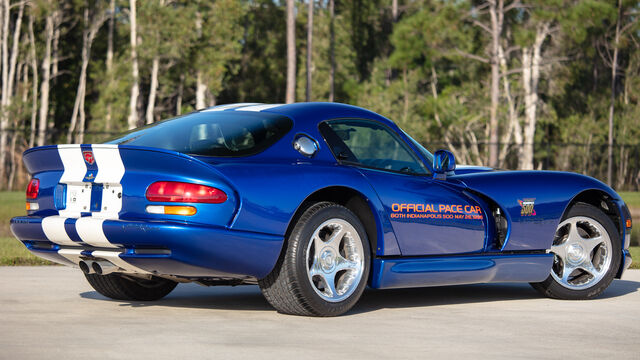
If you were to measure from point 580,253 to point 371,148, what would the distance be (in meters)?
2.07

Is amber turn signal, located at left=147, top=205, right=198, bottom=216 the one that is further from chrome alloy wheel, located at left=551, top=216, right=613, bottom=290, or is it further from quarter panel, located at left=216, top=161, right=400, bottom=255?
chrome alloy wheel, located at left=551, top=216, right=613, bottom=290

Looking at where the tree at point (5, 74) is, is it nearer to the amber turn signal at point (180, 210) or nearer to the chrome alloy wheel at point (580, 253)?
the chrome alloy wheel at point (580, 253)

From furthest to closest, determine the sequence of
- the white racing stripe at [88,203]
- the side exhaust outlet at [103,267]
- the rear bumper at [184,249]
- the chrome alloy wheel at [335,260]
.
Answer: the chrome alloy wheel at [335,260] → the side exhaust outlet at [103,267] → the white racing stripe at [88,203] → the rear bumper at [184,249]

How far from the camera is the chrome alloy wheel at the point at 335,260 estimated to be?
614cm

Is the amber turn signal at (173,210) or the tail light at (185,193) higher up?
the tail light at (185,193)

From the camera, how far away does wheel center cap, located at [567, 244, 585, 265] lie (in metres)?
7.61

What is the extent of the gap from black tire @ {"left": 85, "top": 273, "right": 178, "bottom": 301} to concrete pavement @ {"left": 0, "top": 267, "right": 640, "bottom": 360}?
0.33 ft

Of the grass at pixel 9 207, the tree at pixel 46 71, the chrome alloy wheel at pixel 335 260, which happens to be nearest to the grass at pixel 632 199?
the grass at pixel 9 207

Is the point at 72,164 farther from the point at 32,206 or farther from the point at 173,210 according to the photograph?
the point at 173,210

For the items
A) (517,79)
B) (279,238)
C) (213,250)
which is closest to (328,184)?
(279,238)

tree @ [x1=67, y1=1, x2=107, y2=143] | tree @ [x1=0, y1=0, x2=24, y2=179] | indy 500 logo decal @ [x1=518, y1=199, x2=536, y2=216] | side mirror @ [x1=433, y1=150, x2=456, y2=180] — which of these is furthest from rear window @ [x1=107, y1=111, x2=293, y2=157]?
tree @ [x1=67, y1=1, x2=107, y2=143]

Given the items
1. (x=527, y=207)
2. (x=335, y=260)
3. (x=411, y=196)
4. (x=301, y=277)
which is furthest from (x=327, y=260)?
(x=527, y=207)

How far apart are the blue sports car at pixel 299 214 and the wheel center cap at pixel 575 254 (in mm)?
12

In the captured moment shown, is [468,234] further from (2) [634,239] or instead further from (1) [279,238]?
(2) [634,239]
